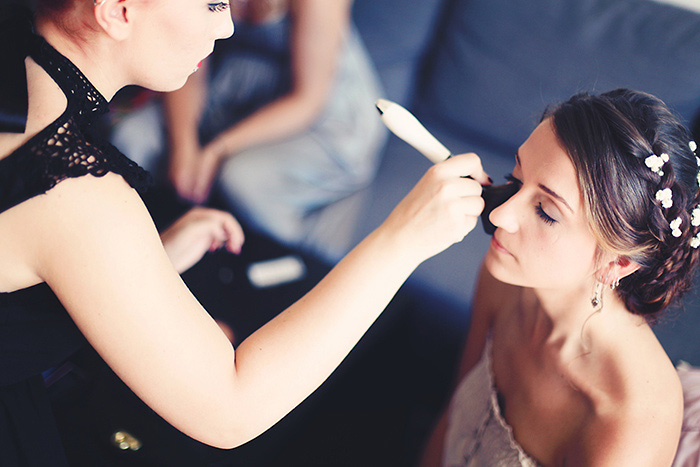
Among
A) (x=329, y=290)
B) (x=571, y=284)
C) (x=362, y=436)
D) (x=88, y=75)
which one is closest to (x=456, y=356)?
(x=362, y=436)

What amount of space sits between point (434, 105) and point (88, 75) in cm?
155

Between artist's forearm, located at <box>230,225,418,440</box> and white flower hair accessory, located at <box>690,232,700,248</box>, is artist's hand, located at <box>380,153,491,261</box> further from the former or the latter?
white flower hair accessory, located at <box>690,232,700,248</box>

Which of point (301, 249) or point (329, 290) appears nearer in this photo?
point (329, 290)

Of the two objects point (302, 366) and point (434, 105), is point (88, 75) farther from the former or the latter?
point (434, 105)

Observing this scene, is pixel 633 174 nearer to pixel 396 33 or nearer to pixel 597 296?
pixel 597 296

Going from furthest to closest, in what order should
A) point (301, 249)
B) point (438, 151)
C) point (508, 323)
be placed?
point (301, 249) < point (508, 323) < point (438, 151)

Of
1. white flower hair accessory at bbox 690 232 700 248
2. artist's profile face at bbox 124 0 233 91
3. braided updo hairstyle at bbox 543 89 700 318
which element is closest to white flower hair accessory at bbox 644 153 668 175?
braided updo hairstyle at bbox 543 89 700 318

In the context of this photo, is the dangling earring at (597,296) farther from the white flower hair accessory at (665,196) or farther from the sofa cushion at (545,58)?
the sofa cushion at (545,58)

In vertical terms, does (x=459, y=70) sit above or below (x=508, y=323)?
above

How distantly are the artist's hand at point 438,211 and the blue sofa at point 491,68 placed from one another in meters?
0.88

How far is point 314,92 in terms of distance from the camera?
1.66 meters

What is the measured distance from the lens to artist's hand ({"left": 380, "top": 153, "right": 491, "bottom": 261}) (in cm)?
70

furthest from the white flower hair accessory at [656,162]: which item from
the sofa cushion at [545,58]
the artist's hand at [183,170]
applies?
the artist's hand at [183,170]

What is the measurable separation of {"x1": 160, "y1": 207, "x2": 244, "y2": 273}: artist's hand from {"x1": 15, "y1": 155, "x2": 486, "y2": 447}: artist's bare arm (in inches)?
16.2
